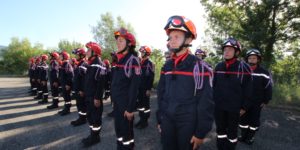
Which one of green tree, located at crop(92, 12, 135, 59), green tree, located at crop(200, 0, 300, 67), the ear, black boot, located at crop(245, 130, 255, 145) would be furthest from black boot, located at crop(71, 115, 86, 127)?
green tree, located at crop(92, 12, 135, 59)

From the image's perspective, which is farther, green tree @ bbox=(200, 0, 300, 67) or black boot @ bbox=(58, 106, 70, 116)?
green tree @ bbox=(200, 0, 300, 67)

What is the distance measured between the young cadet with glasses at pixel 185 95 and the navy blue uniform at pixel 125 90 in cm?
142

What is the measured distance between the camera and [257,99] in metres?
6.26

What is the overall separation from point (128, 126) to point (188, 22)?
2482mm

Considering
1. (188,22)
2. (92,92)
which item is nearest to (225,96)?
(188,22)

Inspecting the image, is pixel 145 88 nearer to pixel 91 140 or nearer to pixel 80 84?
pixel 80 84

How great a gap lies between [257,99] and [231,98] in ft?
5.68

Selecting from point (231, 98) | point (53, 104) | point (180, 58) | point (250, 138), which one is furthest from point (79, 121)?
point (180, 58)

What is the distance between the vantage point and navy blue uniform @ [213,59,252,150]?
4949mm

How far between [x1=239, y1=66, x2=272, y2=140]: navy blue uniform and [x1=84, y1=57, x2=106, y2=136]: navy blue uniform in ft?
12.3

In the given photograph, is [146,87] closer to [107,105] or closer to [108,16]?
[107,105]

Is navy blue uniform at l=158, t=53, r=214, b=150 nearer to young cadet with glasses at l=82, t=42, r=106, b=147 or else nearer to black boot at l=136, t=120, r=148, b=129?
young cadet with glasses at l=82, t=42, r=106, b=147

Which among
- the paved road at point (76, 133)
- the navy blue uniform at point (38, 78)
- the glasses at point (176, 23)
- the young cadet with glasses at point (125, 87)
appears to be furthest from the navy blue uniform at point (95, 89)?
the navy blue uniform at point (38, 78)

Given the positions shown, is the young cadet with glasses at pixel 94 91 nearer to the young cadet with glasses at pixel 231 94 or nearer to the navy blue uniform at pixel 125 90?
A: the navy blue uniform at pixel 125 90
